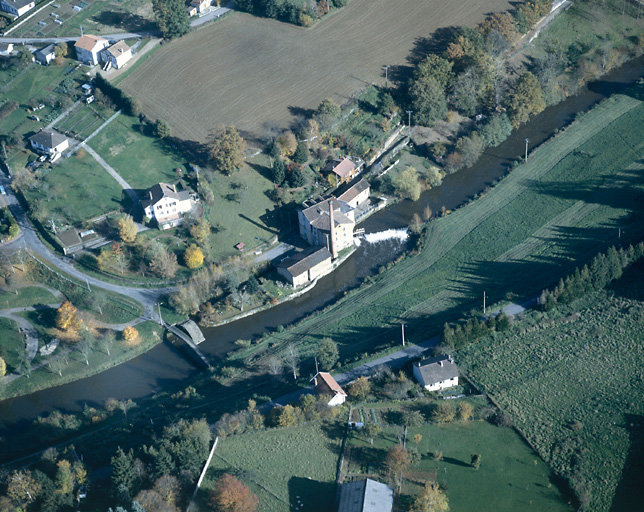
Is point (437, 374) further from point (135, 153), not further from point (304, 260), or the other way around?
point (135, 153)

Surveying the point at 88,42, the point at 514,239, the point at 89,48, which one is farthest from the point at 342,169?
the point at 88,42

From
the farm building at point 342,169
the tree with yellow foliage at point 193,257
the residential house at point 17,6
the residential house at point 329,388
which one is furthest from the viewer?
the residential house at point 17,6

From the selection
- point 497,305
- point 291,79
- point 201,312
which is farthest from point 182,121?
point 497,305

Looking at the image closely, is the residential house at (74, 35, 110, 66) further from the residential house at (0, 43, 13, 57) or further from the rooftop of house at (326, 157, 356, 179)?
the rooftop of house at (326, 157, 356, 179)

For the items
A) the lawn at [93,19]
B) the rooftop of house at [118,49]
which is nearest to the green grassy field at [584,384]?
the rooftop of house at [118,49]

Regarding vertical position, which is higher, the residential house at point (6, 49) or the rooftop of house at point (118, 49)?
the residential house at point (6, 49)

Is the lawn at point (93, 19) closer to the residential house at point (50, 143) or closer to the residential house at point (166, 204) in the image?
the residential house at point (50, 143)

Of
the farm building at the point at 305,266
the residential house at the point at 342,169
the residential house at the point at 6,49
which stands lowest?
the farm building at the point at 305,266

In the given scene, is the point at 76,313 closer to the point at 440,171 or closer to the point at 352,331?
the point at 352,331
